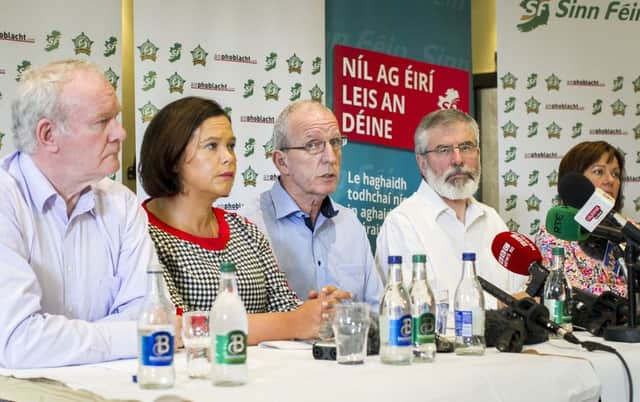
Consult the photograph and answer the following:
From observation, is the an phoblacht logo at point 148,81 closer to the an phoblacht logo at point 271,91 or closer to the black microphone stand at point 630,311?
the an phoblacht logo at point 271,91

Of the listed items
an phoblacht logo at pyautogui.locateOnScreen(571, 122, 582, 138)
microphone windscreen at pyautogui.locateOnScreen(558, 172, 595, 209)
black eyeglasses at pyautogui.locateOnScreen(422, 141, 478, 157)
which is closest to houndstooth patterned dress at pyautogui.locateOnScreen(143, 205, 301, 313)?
microphone windscreen at pyautogui.locateOnScreen(558, 172, 595, 209)

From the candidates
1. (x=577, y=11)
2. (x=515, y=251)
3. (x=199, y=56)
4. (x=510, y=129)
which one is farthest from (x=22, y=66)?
(x=577, y=11)

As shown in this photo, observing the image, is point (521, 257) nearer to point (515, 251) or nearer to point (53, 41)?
point (515, 251)

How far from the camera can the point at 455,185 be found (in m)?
3.75

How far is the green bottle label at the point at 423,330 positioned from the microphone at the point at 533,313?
1.09ft

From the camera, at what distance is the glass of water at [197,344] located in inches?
64.6

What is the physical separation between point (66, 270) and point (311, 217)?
1.45 metres

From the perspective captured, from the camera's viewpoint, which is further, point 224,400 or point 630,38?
point 630,38

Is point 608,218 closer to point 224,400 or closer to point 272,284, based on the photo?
point 272,284

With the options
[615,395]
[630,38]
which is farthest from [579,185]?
[630,38]

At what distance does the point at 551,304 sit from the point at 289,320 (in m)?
0.79

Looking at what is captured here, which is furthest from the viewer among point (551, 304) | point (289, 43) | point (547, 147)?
point (547, 147)

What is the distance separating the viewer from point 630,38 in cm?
578

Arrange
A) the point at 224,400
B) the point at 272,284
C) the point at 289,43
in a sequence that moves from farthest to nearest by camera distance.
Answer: the point at 289,43 → the point at 272,284 → the point at 224,400
